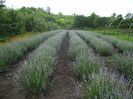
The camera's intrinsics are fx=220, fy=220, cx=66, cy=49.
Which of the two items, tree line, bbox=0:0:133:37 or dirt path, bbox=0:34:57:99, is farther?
tree line, bbox=0:0:133:37

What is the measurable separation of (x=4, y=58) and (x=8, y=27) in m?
11.7

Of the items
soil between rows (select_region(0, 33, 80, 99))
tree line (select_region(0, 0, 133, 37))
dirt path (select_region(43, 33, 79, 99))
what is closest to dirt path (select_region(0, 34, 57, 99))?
soil between rows (select_region(0, 33, 80, 99))

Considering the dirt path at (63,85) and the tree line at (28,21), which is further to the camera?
the tree line at (28,21)

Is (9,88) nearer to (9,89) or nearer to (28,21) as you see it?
(9,89)

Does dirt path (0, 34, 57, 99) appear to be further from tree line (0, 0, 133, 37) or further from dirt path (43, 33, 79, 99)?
tree line (0, 0, 133, 37)

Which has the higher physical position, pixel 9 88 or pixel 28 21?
pixel 28 21

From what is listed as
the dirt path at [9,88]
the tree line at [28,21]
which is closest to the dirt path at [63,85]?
the dirt path at [9,88]

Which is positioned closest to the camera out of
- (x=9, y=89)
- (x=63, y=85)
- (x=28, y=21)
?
(x=9, y=89)

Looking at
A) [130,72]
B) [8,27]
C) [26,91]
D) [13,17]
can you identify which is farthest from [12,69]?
[13,17]

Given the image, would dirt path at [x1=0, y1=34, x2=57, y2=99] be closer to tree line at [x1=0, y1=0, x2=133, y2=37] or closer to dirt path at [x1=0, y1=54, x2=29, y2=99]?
dirt path at [x1=0, y1=54, x2=29, y2=99]

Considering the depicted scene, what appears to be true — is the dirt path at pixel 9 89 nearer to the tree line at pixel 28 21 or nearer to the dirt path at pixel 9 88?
the dirt path at pixel 9 88

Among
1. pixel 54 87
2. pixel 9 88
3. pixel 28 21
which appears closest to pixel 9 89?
pixel 9 88

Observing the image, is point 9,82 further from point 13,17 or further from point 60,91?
point 13,17

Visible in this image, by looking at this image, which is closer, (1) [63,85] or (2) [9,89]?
(2) [9,89]
